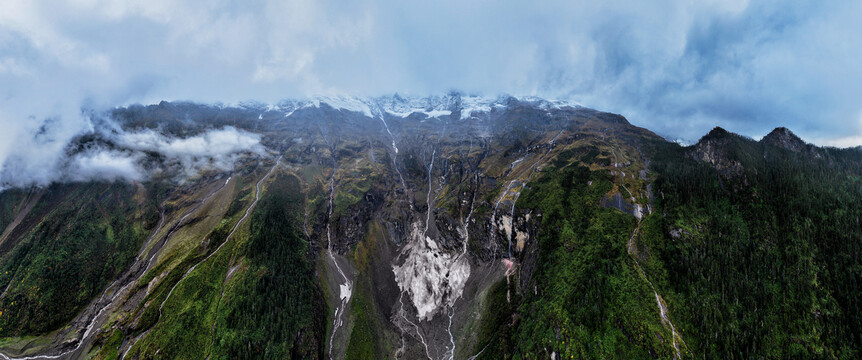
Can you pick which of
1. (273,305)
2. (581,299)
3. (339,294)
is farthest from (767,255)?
(273,305)

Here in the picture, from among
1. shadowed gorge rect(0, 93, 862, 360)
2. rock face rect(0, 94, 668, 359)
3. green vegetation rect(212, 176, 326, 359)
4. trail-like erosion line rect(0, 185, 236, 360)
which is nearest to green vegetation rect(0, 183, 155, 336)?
shadowed gorge rect(0, 93, 862, 360)

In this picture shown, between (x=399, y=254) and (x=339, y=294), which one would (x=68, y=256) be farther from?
(x=399, y=254)

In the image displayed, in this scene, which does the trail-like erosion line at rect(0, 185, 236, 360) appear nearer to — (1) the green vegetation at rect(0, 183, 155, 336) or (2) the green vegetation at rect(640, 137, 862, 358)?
(1) the green vegetation at rect(0, 183, 155, 336)

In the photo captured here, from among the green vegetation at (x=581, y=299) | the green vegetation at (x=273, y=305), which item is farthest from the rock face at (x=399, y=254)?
the green vegetation at (x=581, y=299)

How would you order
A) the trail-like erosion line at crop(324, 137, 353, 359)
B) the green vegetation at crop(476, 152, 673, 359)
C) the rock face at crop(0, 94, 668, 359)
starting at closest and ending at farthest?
the green vegetation at crop(476, 152, 673, 359) → the rock face at crop(0, 94, 668, 359) → the trail-like erosion line at crop(324, 137, 353, 359)

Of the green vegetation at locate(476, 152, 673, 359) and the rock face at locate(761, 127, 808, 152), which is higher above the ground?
the rock face at locate(761, 127, 808, 152)

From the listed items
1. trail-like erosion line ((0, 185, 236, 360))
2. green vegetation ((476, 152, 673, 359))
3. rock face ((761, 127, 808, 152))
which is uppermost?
rock face ((761, 127, 808, 152))

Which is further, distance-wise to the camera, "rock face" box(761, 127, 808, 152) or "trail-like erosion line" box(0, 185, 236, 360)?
"rock face" box(761, 127, 808, 152)

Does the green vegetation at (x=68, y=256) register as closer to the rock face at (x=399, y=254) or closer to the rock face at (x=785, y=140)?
the rock face at (x=399, y=254)

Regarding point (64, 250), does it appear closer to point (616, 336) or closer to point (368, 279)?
point (368, 279)

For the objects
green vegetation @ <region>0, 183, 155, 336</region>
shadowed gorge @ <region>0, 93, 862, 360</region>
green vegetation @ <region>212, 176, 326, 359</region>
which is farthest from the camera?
green vegetation @ <region>0, 183, 155, 336</region>

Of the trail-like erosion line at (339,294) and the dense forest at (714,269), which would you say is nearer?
the dense forest at (714,269)

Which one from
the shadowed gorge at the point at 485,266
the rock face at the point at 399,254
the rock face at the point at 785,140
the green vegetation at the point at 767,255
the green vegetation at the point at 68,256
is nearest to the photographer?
the green vegetation at the point at 767,255

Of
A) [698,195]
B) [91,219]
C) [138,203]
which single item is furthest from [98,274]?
[698,195]
